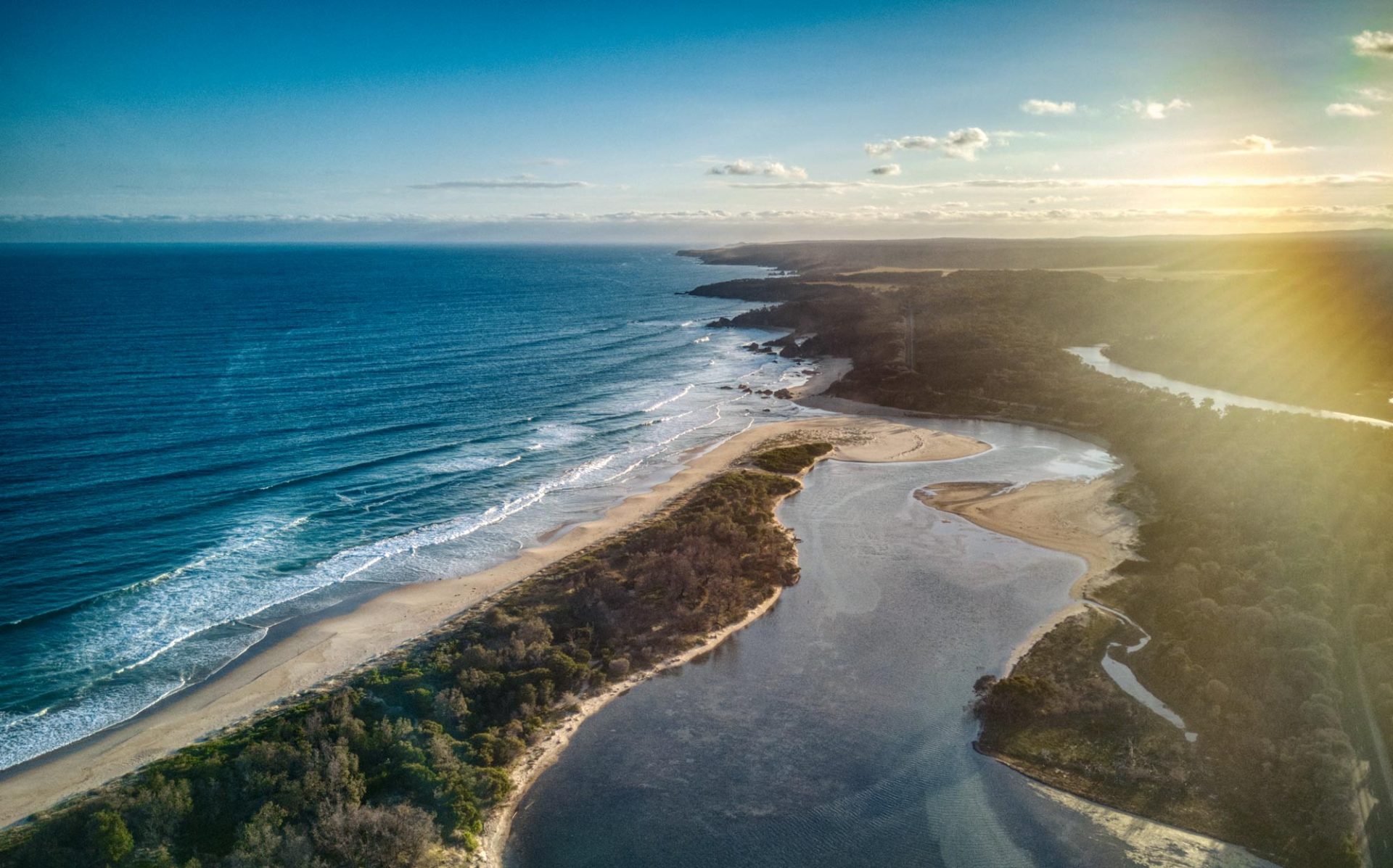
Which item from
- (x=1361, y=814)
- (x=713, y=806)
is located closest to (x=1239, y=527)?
(x=1361, y=814)

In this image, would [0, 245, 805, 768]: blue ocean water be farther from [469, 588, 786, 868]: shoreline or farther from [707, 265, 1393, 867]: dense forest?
[707, 265, 1393, 867]: dense forest

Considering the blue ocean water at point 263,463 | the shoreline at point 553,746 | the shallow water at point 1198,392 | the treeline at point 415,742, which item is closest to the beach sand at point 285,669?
the blue ocean water at point 263,463

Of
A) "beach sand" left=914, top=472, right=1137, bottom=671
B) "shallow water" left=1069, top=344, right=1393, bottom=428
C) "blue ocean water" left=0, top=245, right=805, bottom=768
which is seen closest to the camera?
"blue ocean water" left=0, top=245, right=805, bottom=768

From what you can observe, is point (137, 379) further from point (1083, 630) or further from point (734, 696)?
point (1083, 630)

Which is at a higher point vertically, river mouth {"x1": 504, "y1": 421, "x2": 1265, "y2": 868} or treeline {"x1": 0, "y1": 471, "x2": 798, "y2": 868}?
treeline {"x1": 0, "y1": 471, "x2": 798, "y2": 868}

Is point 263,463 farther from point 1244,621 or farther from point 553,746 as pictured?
point 1244,621

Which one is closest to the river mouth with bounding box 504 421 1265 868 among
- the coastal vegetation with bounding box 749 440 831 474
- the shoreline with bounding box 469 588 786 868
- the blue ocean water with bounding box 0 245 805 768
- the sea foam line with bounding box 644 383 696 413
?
the shoreline with bounding box 469 588 786 868

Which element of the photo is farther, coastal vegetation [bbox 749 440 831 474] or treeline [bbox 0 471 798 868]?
coastal vegetation [bbox 749 440 831 474]
